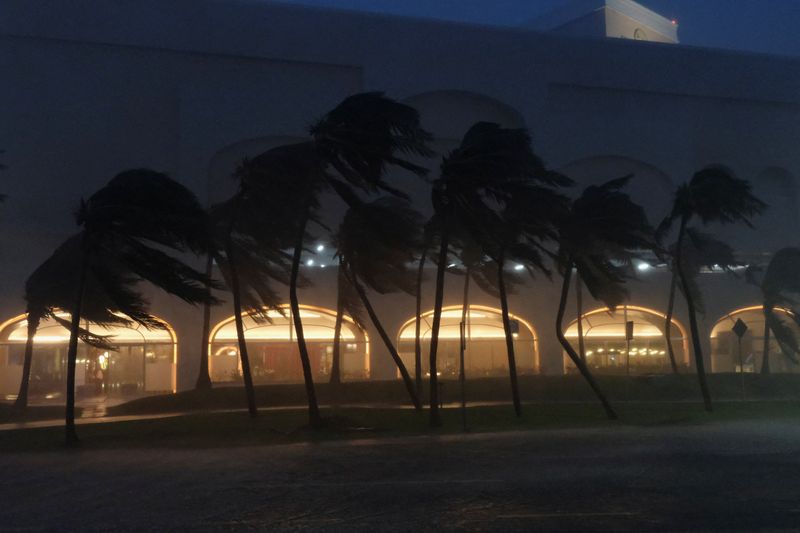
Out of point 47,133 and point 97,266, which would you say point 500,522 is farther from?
point 47,133

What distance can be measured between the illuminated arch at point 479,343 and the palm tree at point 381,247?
39.9 feet

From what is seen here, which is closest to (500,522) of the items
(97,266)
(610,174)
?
(97,266)

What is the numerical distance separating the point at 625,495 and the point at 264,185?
12554 mm

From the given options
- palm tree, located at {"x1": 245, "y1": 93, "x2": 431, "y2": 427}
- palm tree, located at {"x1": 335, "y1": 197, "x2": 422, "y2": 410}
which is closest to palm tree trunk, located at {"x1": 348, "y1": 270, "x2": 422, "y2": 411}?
palm tree, located at {"x1": 335, "y1": 197, "x2": 422, "y2": 410}

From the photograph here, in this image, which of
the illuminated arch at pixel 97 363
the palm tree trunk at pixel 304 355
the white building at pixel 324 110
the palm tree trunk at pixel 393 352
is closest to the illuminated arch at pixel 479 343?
the white building at pixel 324 110

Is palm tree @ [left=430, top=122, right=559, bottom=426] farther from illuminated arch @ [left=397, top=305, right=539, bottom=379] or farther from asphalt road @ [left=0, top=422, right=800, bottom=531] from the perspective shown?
illuminated arch @ [left=397, top=305, right=539, bottom=379]

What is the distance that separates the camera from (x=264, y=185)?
20.0 meters

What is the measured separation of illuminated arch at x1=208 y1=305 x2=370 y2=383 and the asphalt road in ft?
69.3

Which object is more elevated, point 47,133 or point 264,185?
point 47,133

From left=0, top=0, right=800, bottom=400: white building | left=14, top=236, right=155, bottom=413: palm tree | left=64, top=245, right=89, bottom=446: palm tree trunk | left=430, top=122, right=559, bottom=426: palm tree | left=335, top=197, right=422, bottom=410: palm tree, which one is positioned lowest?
left=64, top=245, right=89, bottom=446: palm tree trunk

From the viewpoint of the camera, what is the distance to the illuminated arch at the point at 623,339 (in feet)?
133

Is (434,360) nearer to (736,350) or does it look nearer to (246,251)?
(246,251)

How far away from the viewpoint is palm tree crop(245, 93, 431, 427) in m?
19.1

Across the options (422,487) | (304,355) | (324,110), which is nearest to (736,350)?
(324,110)
